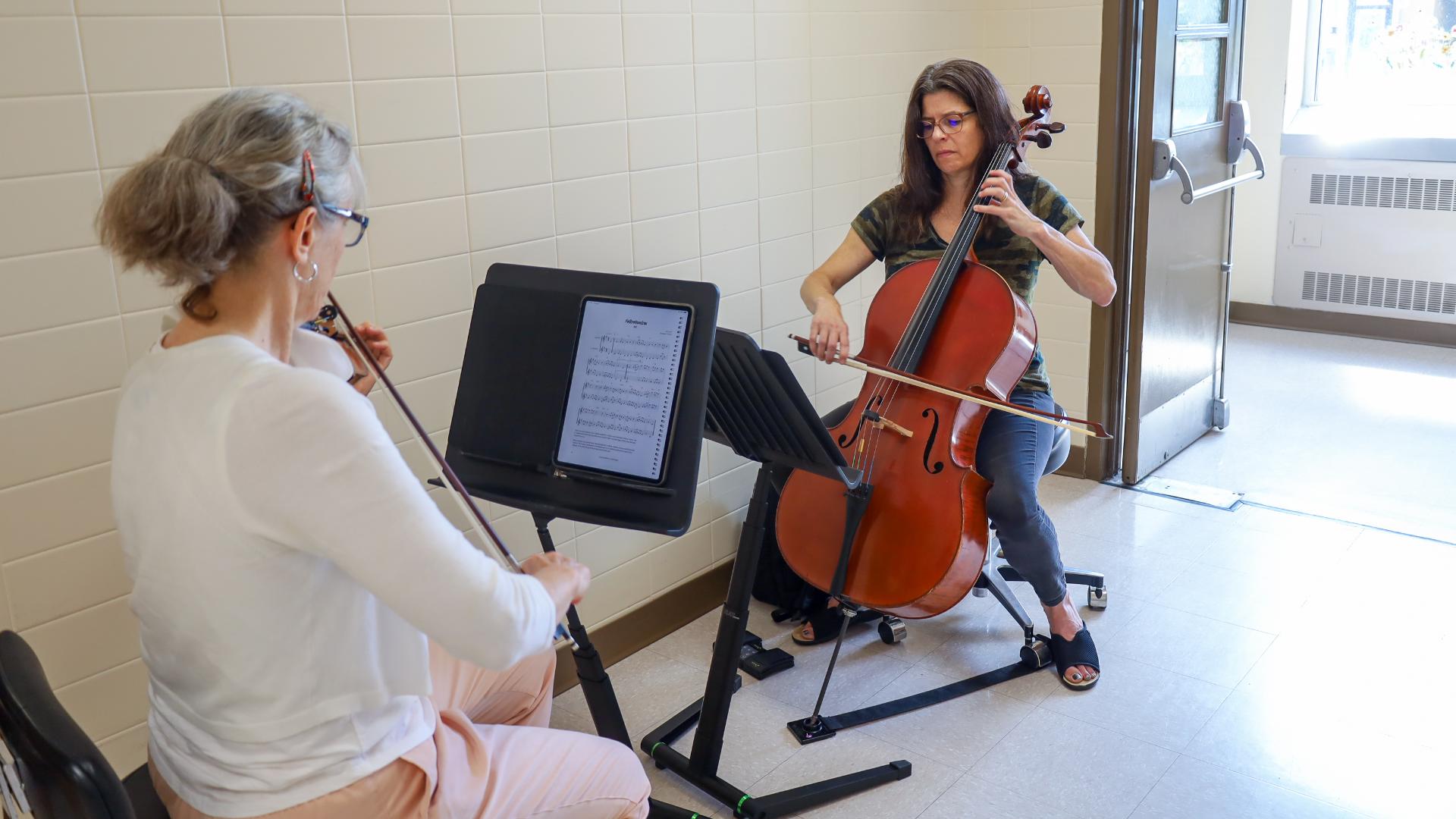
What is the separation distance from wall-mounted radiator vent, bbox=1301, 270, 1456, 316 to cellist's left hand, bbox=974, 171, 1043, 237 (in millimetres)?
3357

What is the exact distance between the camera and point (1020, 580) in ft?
8.93

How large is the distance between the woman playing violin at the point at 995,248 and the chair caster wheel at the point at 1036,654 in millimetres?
29

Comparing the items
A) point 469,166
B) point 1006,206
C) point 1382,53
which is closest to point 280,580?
point 469,166

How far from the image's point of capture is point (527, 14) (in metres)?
2.13

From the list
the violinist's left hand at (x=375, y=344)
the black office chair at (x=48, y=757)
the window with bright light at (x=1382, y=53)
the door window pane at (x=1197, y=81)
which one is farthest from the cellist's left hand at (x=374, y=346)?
the window with bright light at (x=1382, y=53)

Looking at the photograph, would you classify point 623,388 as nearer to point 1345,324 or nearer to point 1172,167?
point 1172,167

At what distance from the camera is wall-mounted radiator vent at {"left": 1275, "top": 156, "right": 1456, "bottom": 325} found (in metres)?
4.69

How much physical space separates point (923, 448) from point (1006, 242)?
0.60 meters

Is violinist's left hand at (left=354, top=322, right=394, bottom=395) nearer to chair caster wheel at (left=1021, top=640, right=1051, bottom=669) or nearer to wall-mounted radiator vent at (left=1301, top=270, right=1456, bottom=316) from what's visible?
chair caster wheel at (left=1021, top=640, right=1051, bottom=669)

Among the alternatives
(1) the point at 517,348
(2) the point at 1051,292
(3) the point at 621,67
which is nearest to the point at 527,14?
(3) the point at 621,67

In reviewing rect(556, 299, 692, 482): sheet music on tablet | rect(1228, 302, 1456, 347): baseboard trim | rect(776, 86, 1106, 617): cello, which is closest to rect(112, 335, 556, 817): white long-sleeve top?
rect(556, 299, 692, 482): sheet music on tablet

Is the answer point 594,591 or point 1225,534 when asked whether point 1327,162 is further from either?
point 594,591

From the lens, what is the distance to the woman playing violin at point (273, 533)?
3.43ft

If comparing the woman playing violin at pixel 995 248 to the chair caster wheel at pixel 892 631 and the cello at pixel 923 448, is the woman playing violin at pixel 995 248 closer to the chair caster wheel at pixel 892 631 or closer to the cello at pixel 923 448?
the cello at pixel 923 448
